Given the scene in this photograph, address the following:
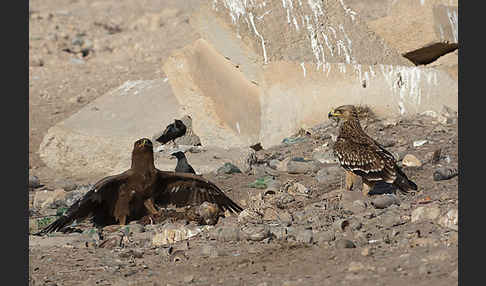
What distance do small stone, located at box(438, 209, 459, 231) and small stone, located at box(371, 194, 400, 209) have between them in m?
0.87

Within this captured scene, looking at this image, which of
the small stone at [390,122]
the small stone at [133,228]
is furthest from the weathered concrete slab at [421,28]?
the small stone at [133,228]

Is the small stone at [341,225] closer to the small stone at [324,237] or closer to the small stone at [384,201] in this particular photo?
the small stone at [324,237]

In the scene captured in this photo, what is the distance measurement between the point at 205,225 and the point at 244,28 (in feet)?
12.7

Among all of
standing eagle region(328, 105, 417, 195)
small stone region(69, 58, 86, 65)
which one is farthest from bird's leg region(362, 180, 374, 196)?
small stone region(69, 58, 86, 65)

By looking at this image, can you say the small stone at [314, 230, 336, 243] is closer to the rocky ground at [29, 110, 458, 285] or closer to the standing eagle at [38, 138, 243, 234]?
the rocky ground at [29, 110, 458, 285]

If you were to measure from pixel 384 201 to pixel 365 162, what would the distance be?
1.29ft

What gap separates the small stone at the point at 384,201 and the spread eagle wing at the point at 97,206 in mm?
2238

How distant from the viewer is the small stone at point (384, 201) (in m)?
6.06

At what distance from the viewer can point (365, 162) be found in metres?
6.30

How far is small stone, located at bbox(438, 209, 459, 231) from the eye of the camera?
198 inches

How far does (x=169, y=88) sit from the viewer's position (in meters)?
11.7

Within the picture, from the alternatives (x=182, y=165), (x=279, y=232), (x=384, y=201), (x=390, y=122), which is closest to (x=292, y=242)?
(x=279, y=232)

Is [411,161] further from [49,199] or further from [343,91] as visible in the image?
[49,199]

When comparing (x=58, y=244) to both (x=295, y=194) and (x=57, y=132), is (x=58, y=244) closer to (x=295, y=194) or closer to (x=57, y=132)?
(x=295, y=194)
